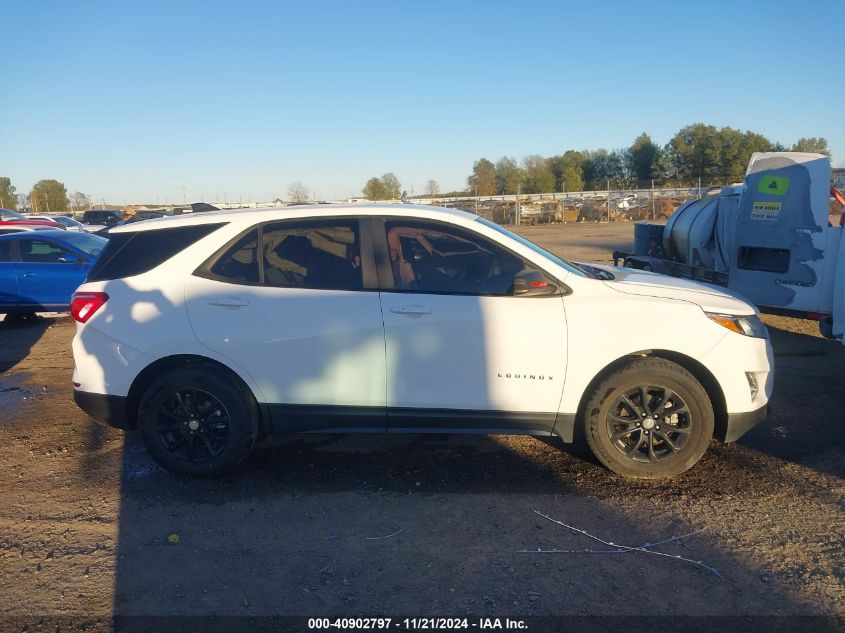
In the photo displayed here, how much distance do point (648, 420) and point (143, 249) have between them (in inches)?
145

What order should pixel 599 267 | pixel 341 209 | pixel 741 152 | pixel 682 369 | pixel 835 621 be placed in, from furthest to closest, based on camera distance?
pixel 741 152
pixel 599 267
pixel 341 209
pixel 682 369
pixel 835 621

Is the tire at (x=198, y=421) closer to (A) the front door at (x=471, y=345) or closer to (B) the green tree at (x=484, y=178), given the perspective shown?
(A) the front door at (x=471, y=345)

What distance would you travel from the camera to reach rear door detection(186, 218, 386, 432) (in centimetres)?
427

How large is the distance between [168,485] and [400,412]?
1.71 meters

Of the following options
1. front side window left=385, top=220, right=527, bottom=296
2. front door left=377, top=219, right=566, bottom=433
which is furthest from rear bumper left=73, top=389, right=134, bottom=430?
front side window left=385, top=220, right=527, bottom=296

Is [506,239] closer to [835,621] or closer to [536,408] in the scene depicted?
[536,408]

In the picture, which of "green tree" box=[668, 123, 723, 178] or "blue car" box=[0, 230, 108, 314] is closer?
"blue car" box=[0, 230, 108, 314]

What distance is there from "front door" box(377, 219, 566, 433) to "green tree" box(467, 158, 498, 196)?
205ft

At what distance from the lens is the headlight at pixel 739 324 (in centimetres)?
423

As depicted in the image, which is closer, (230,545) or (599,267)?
(230,545)

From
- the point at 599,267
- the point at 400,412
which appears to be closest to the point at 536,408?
the point at 400,412

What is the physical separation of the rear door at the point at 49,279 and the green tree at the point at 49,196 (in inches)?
2146

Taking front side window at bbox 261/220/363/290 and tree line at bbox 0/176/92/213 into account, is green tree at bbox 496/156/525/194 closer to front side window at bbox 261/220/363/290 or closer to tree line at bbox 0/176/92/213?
tree line at bbox 0/176/92/213

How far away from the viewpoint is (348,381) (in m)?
4.31
